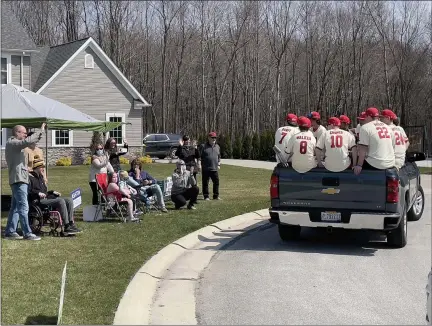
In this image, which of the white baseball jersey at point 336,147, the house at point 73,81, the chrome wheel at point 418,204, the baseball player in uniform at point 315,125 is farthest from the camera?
the house at point 73,81

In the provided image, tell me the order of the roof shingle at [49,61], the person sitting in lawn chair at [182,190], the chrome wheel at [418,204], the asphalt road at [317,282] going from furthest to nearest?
the roof shingle at [49,61]
the person sitting in lawn chair at [182,190]
the chrome wheel at [418,204]
the asphalt road at [317,282]

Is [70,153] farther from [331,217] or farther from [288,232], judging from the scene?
[331,217]

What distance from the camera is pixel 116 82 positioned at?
34.2m

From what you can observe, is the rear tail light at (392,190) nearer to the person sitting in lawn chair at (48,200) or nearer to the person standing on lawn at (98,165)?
the person sitting in lawn chair at (48,200)

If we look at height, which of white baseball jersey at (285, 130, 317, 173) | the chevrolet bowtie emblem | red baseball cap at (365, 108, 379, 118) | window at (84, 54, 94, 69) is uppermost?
window at (84, 54, 94, 69)

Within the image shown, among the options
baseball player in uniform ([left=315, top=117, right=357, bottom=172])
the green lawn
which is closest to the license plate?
A: baseball player in uniform ([left=315, top=117, right=357, bottom=172])

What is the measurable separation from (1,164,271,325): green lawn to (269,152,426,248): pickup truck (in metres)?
2.03

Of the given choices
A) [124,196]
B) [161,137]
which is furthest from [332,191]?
[161,137]

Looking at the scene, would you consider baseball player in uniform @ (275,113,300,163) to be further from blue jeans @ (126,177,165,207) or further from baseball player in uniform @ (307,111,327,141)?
blue jeans @ (126,177,165,207)

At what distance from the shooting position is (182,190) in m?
13.4

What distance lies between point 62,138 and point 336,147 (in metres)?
25.3

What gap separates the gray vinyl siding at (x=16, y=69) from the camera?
3084 centimetres

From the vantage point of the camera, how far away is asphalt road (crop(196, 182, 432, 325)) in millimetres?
6059

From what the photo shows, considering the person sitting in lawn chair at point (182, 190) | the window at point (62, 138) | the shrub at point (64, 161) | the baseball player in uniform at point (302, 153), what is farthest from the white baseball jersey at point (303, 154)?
the window at point (62, 138)
